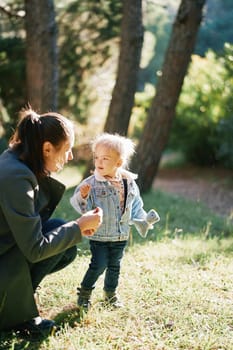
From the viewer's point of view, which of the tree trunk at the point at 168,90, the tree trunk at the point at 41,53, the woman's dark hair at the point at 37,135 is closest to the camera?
the woman's dark hair at the point at 37,135

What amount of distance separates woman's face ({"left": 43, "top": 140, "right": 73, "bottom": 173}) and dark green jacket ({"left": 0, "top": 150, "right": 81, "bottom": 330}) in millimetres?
134

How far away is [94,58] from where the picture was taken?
38.3 ft

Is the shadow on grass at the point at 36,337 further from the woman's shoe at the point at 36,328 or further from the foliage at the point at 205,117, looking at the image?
the foliage at the point at 205,117

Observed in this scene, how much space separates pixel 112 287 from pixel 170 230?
263 centimetres

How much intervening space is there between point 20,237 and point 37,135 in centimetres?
56

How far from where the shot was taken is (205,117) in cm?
1287


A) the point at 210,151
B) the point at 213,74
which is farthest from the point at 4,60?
the point at 210,151

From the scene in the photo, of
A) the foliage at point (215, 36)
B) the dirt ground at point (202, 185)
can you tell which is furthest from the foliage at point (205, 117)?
the foliage at point (215, 36)

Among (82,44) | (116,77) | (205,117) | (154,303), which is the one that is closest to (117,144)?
(154,303)

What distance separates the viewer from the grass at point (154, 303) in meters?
3.26

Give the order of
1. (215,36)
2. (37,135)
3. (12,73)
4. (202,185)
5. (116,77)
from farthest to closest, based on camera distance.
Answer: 1. (215,36)
2. (202,185)
3. (12,73)
4. (116,77)
5. (37,135)

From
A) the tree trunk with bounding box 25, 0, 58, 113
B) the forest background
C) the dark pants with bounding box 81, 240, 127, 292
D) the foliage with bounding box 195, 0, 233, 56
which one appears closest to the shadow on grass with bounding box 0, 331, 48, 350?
the dark pants with bounding box 81, 240, 127, 292

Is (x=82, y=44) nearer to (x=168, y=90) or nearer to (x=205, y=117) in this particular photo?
(x=205, y=117)

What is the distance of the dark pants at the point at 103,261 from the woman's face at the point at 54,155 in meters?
0.68
